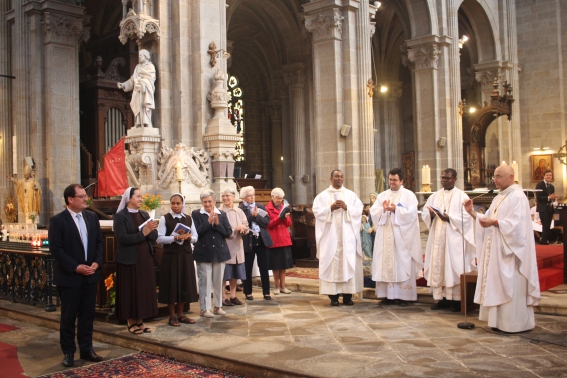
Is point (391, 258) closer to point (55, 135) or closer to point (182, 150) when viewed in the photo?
point (182, 150)

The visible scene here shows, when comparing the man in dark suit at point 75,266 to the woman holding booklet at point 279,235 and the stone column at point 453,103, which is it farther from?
the stone column at point 453,103

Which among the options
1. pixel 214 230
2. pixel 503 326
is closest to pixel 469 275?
pixel 503 326

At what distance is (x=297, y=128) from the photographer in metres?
21.6

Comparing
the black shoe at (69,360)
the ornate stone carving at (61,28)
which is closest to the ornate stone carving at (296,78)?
the ornate stone carving at (61,28)

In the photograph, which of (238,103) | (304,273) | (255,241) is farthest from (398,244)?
(238,103)

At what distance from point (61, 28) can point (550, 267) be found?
39.2 ft

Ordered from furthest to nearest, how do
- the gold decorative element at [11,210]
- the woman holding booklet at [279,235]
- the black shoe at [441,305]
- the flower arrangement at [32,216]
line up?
the gold decorative element at [11,210], the flower arrangement at [32,216], the woman holding booklet at [279,235], the black shoe at [441,305]

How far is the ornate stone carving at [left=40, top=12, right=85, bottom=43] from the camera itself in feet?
47.0

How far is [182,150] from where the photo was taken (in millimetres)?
10414

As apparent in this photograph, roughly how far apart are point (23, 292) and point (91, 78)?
902 cm

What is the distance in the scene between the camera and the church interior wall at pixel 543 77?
22.5m

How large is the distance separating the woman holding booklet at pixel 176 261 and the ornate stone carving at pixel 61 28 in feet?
31.0

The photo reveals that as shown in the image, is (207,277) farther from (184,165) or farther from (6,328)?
(184,165)

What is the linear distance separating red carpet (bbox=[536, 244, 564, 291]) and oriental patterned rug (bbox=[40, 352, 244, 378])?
16.8 feet
